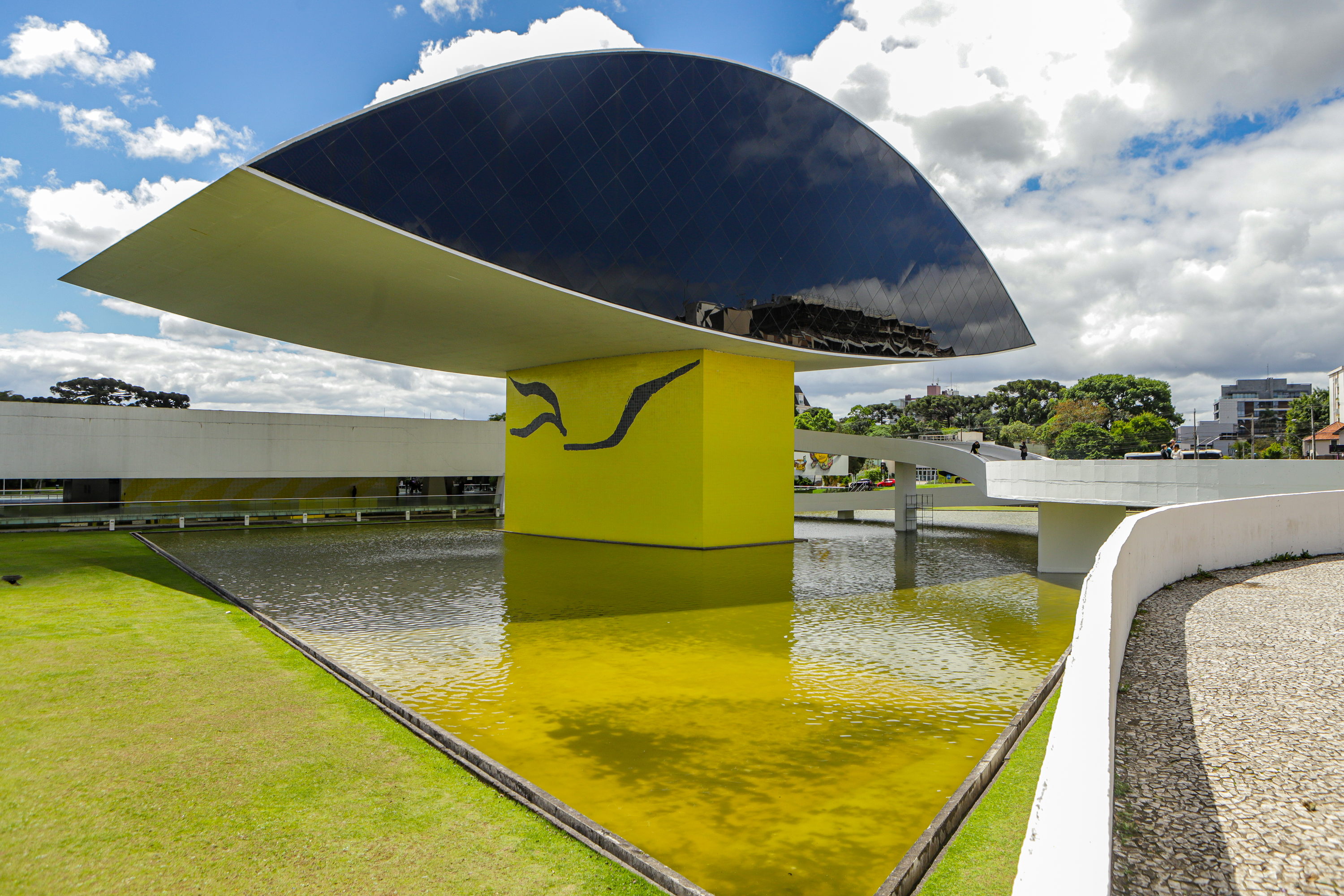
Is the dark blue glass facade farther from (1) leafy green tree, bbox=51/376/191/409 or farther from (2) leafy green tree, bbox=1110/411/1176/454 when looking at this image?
(1) leafy green tree, bbox=51/376/191/409

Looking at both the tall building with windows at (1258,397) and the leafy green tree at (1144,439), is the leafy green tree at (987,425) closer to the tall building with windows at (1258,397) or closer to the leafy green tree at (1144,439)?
the tall building with windows at (1258,397)

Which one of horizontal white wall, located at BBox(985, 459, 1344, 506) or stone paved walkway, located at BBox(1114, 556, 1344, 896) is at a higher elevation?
horizontal white wall, located at BBox(985, 459, 1344, 506)

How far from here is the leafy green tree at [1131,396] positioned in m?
76.5

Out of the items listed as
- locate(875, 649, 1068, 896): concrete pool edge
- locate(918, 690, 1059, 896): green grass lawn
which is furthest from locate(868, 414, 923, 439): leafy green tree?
locate(918, 690, 1059, 896): green grass lawn

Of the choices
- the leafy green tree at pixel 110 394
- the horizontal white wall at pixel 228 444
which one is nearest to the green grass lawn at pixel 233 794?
the horizontal white wall at pixel 228 444

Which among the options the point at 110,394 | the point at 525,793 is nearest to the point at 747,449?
the point at 525,793

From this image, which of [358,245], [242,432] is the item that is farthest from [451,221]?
[242,432]

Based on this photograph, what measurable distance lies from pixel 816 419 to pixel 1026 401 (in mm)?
28246

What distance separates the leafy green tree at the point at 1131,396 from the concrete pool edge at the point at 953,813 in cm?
8052

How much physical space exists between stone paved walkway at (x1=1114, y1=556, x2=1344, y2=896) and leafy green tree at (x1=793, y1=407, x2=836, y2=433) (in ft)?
211

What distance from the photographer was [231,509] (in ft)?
86.8

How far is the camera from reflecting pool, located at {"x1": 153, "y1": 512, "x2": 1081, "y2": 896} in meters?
4.71

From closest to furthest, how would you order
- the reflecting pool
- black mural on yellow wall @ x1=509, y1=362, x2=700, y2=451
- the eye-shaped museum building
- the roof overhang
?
the reflecting pool, the roof overhang, the eye-shaped museum building, black mural on yellow wall @ x1=509, y1=362, x2=700, y2=451

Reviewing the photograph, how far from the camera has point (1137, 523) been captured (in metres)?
9.47
